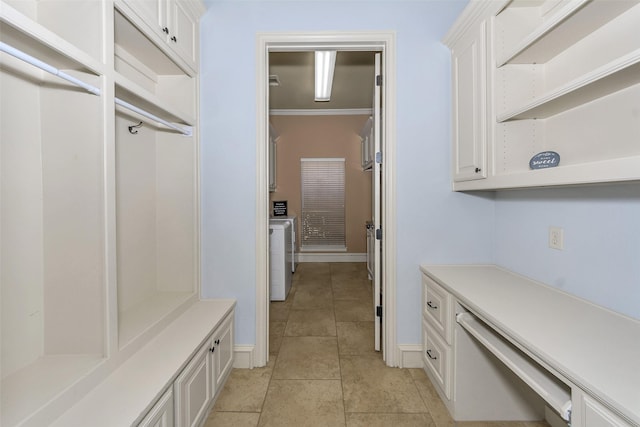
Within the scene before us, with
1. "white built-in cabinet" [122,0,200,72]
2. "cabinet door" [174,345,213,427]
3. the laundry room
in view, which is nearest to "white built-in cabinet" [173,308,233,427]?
"cabinet door" [174,345,213,427]

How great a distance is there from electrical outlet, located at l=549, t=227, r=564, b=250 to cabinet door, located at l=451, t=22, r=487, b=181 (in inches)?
18.9

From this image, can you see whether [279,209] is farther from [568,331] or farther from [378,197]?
[568,331]

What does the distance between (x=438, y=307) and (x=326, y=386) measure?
931 mm

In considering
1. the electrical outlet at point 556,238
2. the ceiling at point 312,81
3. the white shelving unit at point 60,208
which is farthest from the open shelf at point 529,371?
the ceiling at point 312,81

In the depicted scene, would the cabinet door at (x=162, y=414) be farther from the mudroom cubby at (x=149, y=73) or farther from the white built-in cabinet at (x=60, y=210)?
the mudroom cubby at (x=149, y=73)

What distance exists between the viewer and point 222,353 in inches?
77.9

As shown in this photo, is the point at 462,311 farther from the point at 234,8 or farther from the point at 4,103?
the point at 234,8

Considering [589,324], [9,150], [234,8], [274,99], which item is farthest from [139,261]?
[274,99]

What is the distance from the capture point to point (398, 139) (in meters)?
2.24

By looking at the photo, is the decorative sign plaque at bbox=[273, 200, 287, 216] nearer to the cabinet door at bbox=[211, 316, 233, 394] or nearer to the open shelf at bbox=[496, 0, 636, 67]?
the cabinet door at bbox=[211, 316, 233, 394]

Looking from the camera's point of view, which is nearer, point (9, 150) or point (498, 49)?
point (9, 150)

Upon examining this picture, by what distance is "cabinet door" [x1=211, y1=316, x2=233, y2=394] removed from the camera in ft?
6.01

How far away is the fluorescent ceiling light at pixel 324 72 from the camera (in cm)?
300

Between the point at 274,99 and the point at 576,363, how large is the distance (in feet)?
16.2
